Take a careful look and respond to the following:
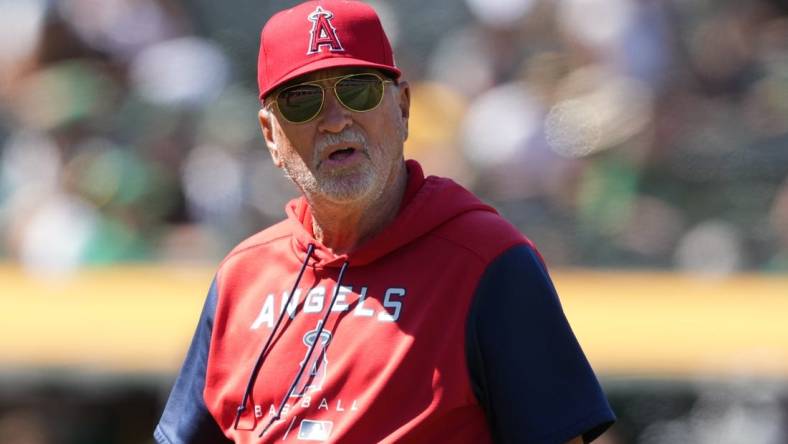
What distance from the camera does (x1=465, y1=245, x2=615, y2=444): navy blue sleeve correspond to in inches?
97.5

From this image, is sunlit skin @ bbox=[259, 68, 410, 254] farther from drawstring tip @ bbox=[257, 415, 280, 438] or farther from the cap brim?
drawstring tip @ bbox=[257, 415, 280, 438]

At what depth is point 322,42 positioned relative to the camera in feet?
8.85

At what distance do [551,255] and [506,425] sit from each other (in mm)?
3962

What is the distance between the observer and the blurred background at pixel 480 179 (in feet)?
18.7

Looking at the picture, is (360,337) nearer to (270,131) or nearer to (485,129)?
(270,131)

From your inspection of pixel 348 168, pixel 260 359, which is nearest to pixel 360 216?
pixel 348 168

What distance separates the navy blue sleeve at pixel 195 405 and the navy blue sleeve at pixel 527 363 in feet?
2.17

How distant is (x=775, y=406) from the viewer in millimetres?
5566

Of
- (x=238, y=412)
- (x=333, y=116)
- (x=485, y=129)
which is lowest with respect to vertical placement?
(x=238, y=412)

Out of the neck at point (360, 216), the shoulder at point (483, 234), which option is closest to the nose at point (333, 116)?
the neck at point (360, 216)

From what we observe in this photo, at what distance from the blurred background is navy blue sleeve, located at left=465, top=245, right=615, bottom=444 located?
3.01m

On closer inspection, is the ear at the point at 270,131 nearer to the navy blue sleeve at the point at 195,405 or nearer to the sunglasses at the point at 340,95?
the sunglasses at the point at 340,95

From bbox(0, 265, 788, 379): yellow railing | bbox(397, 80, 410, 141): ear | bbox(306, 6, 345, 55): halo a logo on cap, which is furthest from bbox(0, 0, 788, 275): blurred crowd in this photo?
bbox(306, 6, 345, 55): halo a logo on cap

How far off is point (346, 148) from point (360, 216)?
15 cm
